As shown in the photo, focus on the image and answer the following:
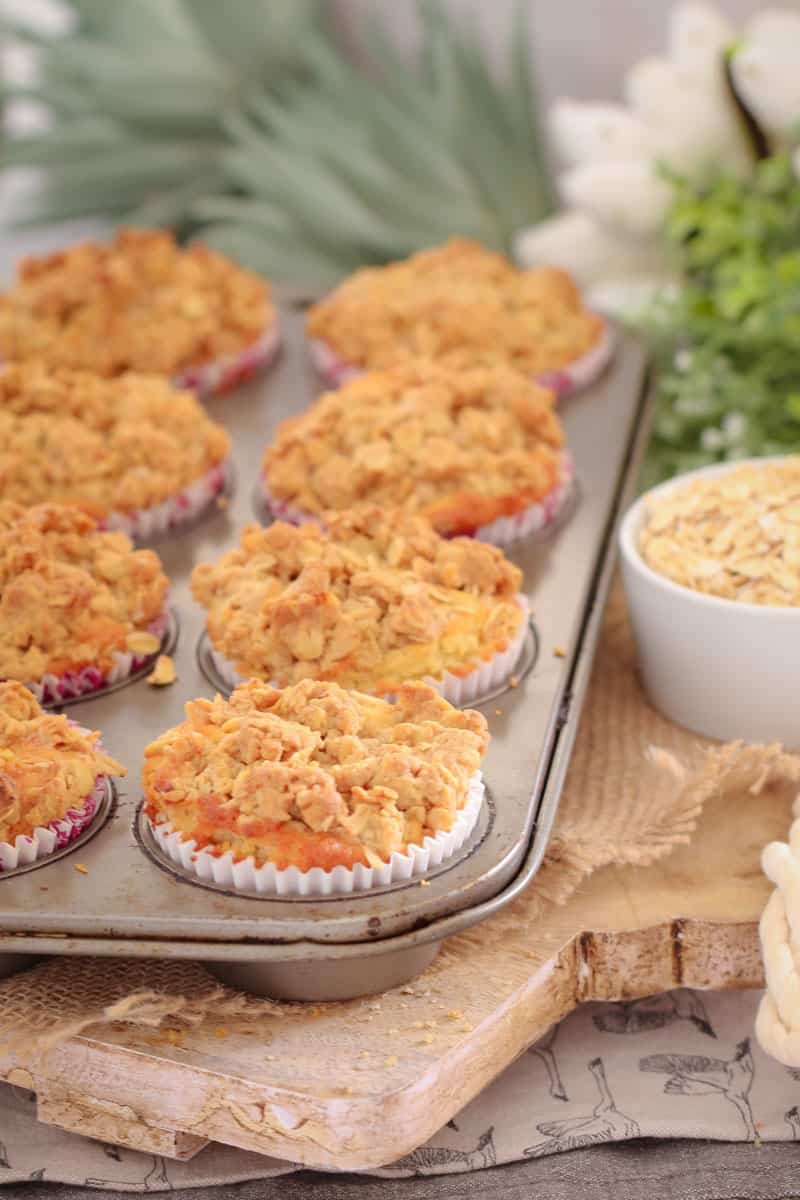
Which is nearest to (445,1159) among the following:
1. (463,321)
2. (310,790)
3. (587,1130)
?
(587,1130)

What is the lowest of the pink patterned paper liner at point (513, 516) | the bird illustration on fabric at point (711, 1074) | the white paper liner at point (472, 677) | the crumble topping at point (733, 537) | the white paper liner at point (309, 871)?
the bird illustration on fabric at point (711, 1074)

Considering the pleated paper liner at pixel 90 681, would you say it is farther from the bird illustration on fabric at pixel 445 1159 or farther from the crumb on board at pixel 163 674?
the bird illustration on fabric at pixel 445 1159

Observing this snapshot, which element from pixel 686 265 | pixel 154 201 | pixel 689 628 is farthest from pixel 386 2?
pixel 689 628

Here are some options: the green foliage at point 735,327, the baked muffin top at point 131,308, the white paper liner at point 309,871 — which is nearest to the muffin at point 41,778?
the white paper liner at point 309,871

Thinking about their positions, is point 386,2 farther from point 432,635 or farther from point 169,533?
point 432,635

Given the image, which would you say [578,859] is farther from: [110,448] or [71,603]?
[110,448]

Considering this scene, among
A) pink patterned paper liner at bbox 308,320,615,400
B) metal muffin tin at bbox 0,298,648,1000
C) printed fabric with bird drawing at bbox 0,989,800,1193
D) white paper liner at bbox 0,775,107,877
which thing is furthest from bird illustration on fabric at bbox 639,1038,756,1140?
pink patterned paper liner at bbox 308,320,615,400
